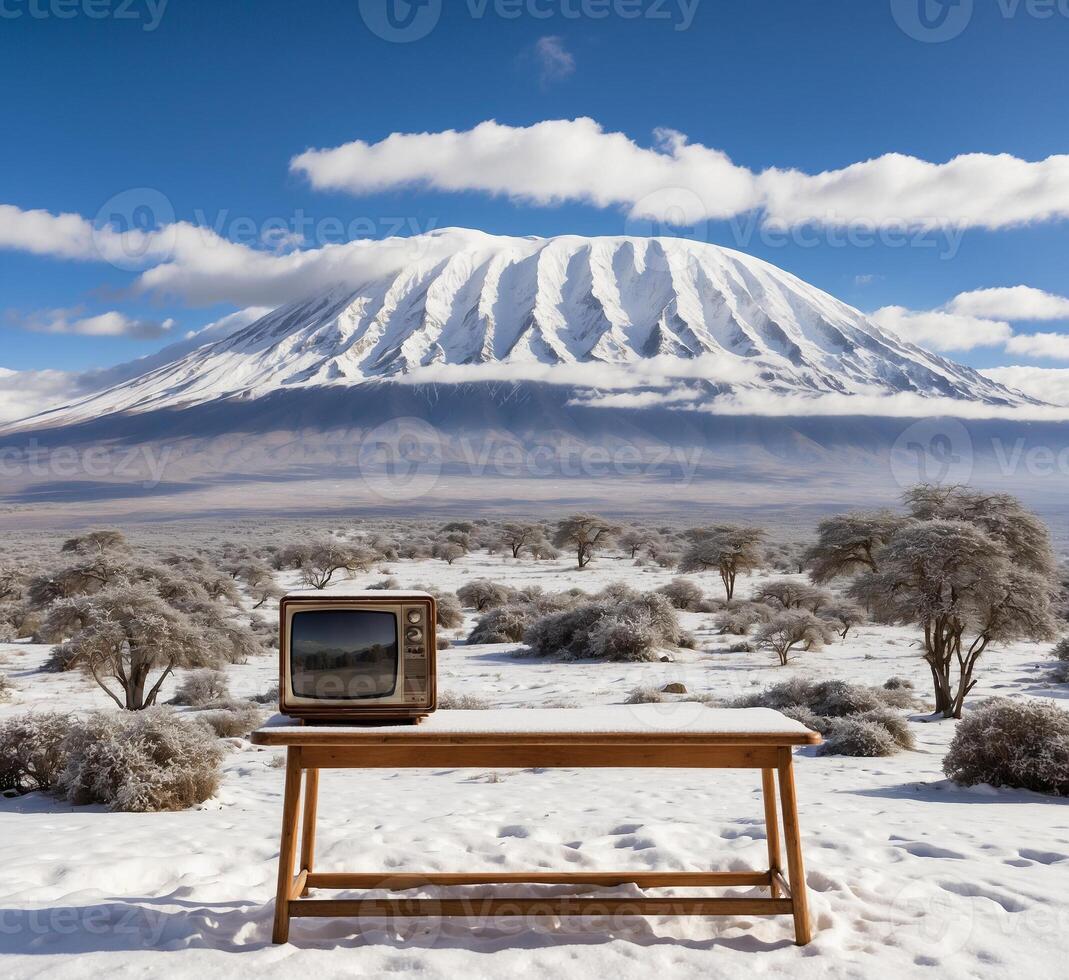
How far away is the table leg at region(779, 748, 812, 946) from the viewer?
3949 mm

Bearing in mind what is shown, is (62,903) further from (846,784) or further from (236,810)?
(846,784)

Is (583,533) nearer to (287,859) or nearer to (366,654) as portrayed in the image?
(366,654)

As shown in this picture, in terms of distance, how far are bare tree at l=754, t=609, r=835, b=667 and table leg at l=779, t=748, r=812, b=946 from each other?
16106 millimetres

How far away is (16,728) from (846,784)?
860 cm

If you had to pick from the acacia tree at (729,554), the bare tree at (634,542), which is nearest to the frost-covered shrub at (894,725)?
the acacia tree at (729,554)

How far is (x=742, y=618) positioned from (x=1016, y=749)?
1612cm

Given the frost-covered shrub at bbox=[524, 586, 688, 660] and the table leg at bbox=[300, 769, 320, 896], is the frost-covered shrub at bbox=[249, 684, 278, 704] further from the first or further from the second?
the table leg at bbox=[300, 769, 320, 896]

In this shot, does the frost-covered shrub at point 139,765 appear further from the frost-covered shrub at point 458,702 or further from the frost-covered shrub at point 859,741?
the frost-covered shrub at point 859,741

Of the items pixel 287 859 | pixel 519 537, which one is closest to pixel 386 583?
pixel 519 537

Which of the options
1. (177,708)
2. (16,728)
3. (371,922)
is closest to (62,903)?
(371,922)

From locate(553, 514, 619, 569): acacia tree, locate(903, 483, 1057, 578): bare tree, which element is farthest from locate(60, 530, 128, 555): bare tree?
locate(903, 483, 1057, 578): bare tree

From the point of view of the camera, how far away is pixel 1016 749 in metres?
8.60

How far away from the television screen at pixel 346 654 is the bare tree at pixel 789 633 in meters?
16.9

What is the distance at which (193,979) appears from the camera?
11.8ft
